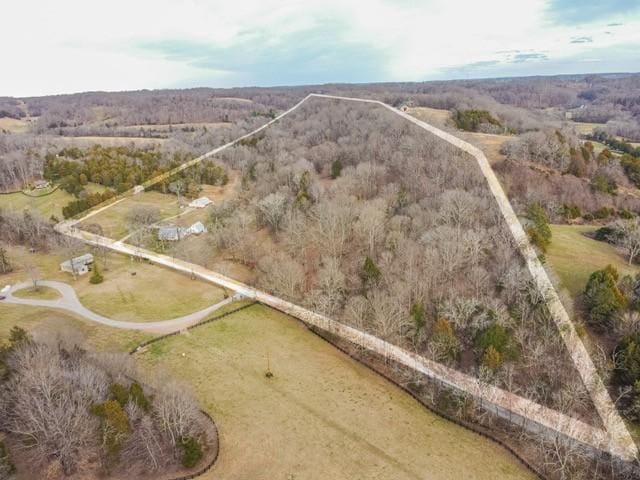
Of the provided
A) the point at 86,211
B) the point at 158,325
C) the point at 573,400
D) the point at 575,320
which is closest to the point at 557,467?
the point at 573,400

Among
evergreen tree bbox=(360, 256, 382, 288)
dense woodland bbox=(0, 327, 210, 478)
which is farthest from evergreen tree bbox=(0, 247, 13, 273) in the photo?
evergreen tree bbox=(360, 256, 382, 288)

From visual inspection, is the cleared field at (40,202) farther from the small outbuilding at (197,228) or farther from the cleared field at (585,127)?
the cleared field at (585,127)

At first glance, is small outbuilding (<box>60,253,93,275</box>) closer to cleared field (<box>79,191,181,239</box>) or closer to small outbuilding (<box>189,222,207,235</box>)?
cleared field (<box>79,191,181,239</box>)

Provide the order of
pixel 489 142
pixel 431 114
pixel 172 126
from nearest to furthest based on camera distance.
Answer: pixel 489 142 → pixel 431 114 → pixel 172 126

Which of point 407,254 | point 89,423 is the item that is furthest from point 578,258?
point 89,423

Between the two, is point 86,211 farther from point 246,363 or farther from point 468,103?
point 468,103

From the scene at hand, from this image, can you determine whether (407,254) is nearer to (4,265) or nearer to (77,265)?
(77,265)
